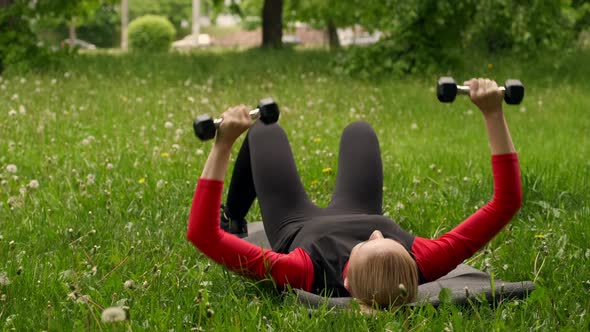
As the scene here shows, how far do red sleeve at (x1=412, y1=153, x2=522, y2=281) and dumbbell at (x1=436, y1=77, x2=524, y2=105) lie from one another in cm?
29

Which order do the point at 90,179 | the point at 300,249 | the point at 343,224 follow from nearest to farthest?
the point at 300,249
the point at 343,224
the point at 90,179

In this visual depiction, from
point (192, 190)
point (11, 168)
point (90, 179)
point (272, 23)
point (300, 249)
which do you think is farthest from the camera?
point (272, 23)

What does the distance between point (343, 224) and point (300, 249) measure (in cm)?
28

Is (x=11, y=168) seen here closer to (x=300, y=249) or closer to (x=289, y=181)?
(x=289, y=181)

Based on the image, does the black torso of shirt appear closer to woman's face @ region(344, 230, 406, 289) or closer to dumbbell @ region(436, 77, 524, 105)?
woman's face @ region(344, 230, 406, 289)

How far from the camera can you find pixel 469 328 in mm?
3391

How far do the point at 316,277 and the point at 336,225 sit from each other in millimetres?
320

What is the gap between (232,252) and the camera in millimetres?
3875

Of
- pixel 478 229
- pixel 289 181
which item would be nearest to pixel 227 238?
pixel 289 181

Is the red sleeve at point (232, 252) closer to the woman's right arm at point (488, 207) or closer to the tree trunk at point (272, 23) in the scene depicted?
the woman's right arm at point (488, 207)

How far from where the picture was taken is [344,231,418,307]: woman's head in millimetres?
3578

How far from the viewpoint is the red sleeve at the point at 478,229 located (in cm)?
385

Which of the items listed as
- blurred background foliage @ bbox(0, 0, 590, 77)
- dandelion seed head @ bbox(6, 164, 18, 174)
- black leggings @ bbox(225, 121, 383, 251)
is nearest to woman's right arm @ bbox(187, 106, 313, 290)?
black leggings @ bbox(225, 121, 383, 251)

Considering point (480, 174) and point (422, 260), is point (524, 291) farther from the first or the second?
point (480, 174)
